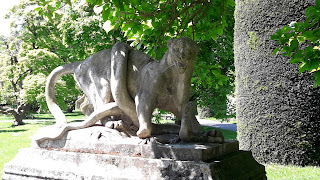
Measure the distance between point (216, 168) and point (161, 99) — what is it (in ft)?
3.78

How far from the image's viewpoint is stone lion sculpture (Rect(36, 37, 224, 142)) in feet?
11.9

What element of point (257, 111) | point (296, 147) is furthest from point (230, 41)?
point (296, 147)

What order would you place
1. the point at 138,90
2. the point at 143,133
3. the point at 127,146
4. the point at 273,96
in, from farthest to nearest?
the point at 273,96 → the point at 138,90 → the point at 143,133 → the point at 127,146

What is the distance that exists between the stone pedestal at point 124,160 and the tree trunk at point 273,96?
13.2 feet

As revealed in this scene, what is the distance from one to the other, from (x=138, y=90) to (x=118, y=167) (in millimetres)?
1028

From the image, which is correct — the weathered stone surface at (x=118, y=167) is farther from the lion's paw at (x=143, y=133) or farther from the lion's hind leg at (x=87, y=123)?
the lion's paw at (x=143, y=133)

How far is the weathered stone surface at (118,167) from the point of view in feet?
10.1

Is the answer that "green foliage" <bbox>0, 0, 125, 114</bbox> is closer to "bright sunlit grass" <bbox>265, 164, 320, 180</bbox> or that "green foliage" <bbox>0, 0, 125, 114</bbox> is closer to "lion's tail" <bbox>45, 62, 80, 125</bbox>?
"lion's tail" <bbox>45, 62, 80, 125</bbox>

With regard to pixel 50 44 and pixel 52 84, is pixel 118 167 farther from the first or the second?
pixel 50 44

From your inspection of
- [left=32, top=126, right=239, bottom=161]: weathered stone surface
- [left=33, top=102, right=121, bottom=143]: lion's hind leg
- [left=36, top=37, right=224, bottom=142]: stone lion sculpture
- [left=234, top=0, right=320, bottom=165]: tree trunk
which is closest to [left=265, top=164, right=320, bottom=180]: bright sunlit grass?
[left=234, top=0, right=320, bottom=165]: tree trunk

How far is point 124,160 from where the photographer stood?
3373 millimetres

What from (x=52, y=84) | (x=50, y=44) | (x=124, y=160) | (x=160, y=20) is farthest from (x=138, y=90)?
(x=50, y=44)

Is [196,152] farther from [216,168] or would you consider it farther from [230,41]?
[230,41]

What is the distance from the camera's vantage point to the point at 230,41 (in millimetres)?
11062
